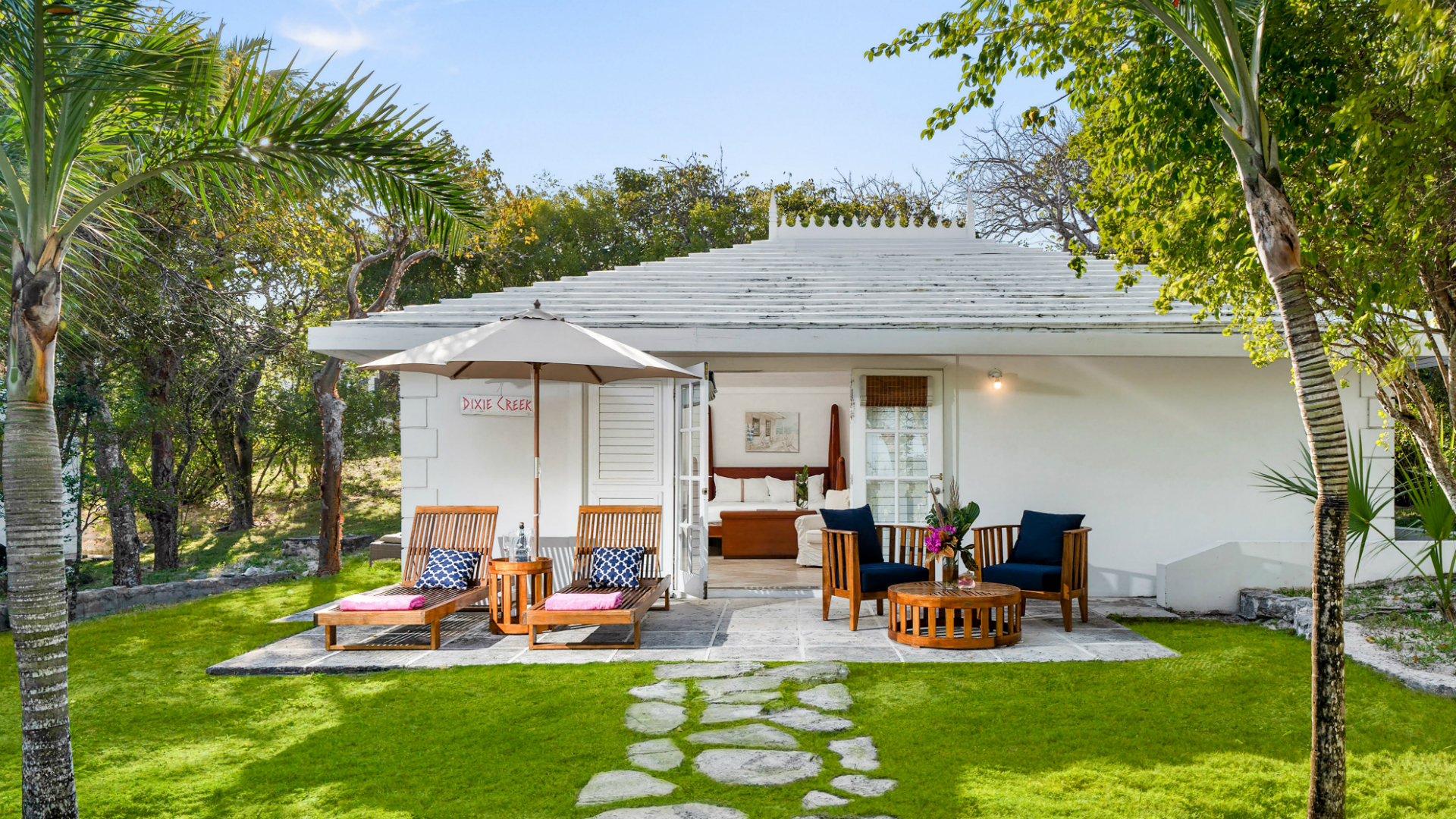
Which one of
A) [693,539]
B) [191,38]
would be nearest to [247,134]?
[191,38]

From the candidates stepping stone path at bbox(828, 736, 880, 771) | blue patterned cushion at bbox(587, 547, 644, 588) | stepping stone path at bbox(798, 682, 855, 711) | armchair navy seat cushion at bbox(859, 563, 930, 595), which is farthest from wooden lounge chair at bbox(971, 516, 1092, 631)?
stepping stone path at bbox(828, 736, 880, 771)

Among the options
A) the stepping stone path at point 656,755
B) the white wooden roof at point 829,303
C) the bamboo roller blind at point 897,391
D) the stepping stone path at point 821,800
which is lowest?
the stepping stone path at point 656,755

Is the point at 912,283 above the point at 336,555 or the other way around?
above

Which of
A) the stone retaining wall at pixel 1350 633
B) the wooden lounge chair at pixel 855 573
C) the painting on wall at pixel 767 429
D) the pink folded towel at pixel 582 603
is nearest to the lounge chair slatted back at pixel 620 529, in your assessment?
the pink folded towel at pixel 582 603

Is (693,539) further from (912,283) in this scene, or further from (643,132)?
(643,132)

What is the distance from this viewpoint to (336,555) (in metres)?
12.0

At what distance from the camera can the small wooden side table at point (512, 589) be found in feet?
22.0

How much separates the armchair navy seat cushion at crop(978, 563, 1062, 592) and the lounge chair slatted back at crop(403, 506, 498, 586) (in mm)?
3365

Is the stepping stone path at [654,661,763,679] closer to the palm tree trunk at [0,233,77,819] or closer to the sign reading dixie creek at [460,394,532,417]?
the palm tree trunk at [0,233,77,819]

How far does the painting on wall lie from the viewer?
46.0ft

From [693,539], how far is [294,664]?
3.60 meters

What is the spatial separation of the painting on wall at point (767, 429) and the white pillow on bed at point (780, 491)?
3.28 ft

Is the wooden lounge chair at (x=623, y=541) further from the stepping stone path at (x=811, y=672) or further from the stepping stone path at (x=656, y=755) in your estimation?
the stepping stone path at (x=656, y=755)

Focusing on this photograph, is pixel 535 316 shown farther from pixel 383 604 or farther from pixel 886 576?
pixel 886 576
